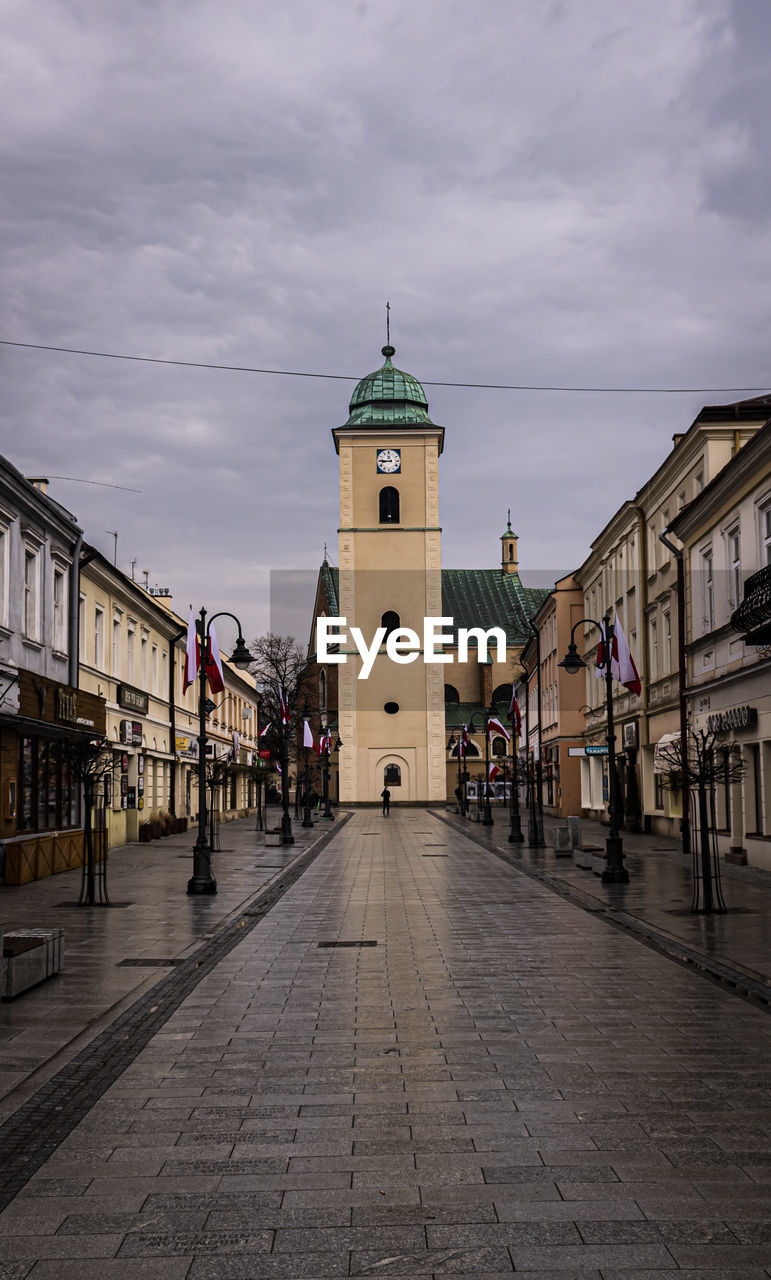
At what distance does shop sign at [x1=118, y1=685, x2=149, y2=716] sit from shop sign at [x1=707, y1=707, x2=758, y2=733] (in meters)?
16.5

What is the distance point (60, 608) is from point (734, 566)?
1510 cm

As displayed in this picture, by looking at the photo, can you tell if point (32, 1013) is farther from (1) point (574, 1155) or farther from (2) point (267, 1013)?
(1) point (574, 1155)

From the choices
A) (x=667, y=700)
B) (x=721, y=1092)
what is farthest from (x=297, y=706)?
(x=721, y=1092)

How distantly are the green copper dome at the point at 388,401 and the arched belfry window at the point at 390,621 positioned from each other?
39.6ft

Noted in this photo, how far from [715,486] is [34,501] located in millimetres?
14052

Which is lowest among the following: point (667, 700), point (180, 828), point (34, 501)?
point (180, 828)

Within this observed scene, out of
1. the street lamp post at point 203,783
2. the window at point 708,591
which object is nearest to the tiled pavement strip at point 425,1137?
the street lamp post at point 203,783

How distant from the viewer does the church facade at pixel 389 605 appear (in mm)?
77875

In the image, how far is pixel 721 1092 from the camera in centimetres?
782

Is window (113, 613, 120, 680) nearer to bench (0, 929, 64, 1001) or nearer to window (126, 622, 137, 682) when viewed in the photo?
window (126, 622, 137, 682)

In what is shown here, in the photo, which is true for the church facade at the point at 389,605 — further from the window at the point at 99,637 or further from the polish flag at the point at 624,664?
the polish flag at the point at 624,664

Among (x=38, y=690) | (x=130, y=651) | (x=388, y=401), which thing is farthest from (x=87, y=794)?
(x=388, y=401)

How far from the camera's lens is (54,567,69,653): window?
1156 inches

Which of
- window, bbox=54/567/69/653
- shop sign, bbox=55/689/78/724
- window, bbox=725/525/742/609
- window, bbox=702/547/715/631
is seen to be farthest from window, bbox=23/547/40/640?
window, bbox=702/547/715/631
